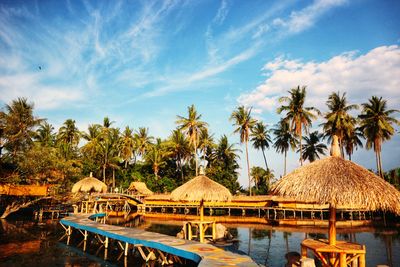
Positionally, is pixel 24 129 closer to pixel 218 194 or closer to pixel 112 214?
pixel 112 214

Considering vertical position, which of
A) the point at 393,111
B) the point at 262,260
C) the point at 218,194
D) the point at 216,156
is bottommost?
the point at 262,260

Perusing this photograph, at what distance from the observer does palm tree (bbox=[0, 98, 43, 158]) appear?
89.3ft

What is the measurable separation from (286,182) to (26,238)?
18.0m

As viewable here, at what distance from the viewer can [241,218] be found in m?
33.6

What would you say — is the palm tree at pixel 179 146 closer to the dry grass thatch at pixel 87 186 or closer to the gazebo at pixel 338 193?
the dry grass thatch at pixel 87 186

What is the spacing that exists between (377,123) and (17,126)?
125 feet

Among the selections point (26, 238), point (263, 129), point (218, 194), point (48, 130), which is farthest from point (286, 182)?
point (48, 130)

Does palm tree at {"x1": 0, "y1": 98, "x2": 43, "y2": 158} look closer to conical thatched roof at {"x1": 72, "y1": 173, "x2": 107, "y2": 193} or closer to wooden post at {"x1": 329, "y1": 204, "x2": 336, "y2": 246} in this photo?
conical thatched roof at {"x1": 72, "y1": 173, "x2": 107, "y2": 193}

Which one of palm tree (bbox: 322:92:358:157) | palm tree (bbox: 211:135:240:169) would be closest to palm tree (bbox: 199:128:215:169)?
palm tree (bbox: 211:135:240:169)

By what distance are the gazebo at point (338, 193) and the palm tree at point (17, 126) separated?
26547 mm

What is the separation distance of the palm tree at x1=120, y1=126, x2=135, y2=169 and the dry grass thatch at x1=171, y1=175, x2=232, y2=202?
37465mm

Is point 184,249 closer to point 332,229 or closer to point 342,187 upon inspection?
point 332,229

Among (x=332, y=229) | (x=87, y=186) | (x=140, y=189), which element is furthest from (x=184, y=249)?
(x=140, y=189)

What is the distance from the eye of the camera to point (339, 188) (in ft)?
29.5
